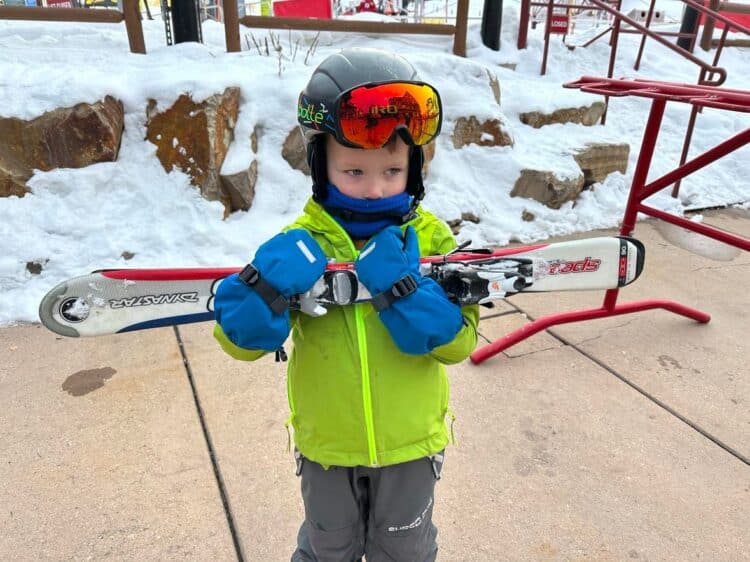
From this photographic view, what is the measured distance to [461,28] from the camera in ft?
20.6

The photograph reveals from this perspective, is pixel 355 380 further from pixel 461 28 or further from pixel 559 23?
pixel 559 23

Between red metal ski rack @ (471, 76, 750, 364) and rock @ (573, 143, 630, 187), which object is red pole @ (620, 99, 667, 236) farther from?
rock @ (573, 143, 630, 187)

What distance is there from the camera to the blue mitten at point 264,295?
1230 millimetres

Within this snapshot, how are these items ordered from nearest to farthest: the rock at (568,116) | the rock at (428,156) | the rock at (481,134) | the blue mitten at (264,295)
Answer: the blue mitten at (264,295) < the rock at (428,156) < the rock at (481,134) < the rock at (568,116)

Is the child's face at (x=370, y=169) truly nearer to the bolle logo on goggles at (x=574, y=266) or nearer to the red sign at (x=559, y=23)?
the bolle logo on goggles at (x=574, y=266)

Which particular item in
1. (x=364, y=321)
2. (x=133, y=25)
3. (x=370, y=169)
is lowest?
(x=364, y=321)

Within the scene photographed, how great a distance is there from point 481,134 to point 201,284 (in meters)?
4.13

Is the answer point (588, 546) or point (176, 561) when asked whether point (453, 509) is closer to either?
point (588, 546)

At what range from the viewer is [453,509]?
7.07ft

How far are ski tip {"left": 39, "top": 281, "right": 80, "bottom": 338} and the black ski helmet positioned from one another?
0.79 meters

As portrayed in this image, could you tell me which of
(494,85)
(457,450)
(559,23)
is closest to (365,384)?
(457,450)

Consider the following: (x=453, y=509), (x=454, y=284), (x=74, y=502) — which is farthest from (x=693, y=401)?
(x=74, y=502)

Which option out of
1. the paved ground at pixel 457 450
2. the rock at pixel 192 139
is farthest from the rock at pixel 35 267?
the rock at pixel 192 139

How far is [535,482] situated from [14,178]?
12.0 ft
